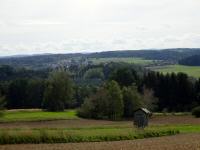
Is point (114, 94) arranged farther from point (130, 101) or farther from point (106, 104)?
point (130, 101)

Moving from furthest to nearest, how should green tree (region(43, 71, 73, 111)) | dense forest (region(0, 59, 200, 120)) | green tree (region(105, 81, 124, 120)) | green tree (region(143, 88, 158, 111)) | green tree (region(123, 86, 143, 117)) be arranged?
green tree (region(43, 71, 73, 111)), green tree (region(143, 88, 158, 111)), green tree (region(123, 86, 143, 117)), dense forest (region(0, 59, 200, 120)), green tree (region(105, 81, 124, 120))

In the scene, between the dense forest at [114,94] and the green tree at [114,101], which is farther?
the dense forest at [114,94]

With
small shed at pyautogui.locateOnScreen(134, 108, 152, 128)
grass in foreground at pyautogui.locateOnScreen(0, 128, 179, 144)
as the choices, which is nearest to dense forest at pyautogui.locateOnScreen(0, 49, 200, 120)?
small shed at pyautogui.locateOnScreen(134, 108, 152, 128)

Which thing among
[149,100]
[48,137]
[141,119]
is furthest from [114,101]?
[48,137]

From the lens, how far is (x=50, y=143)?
34719 millimetres

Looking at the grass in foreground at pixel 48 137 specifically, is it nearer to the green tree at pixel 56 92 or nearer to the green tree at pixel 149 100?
the green tree at pixel 149 100

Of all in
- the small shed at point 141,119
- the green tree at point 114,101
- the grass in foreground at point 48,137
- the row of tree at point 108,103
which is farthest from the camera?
the row of tree at point 108,103

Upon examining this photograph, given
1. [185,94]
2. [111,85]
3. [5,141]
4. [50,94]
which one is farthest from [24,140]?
[185,94]

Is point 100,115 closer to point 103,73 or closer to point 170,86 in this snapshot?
point 170,86

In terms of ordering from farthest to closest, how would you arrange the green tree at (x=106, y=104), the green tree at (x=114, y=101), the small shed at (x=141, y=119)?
the green tree at (x=106, y=104), the green tree at (x=114, y=101), the small shed at (x=141, y=119)

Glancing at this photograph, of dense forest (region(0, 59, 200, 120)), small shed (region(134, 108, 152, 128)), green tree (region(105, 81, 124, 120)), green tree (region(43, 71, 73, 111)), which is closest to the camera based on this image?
small shed (region(134, 108, 152, 128))

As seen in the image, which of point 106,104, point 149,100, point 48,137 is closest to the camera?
point 48,137

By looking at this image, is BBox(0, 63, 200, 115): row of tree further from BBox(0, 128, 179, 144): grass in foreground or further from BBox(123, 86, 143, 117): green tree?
BBox(0, 128, 179, 144): grass in foreground

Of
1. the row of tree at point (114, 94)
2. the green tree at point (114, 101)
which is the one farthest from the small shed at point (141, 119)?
the row of tree at point (114, 94)
